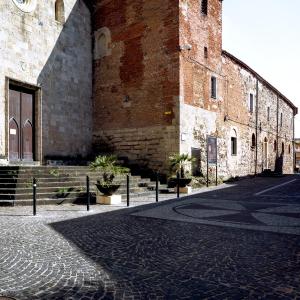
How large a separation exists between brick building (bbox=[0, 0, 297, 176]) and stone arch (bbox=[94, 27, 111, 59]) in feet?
0.17

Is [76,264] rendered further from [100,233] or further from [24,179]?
[24,179]

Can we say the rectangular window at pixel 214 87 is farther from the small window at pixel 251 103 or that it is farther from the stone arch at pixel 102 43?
the small window at pixel 251 103

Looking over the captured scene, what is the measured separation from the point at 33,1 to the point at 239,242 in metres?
13.6

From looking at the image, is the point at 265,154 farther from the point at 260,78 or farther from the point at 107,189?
the point at 107,189

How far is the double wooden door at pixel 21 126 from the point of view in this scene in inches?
553

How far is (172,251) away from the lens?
5160 mm

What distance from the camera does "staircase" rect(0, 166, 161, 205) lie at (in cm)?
989

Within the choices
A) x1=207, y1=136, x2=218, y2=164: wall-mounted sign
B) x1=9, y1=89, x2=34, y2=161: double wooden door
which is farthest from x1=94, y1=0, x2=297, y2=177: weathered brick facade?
x1=9, y1=89, x2=34, y2=161: double wooden door

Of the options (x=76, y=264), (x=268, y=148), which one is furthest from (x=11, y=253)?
(x=268, y=148)

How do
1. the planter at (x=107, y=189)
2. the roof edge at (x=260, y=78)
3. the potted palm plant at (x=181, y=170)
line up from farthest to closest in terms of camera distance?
1. the roof edge at (x=260, y=78)
2. the potted palm plant at (x=181, y=170)
3. the planter at (x=107, y=189)

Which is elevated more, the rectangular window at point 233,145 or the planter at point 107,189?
the rectangular window at point 233,145

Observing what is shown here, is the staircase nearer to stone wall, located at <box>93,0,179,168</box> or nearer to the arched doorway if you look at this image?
stone wall, located at <box>93,0,179,168</box>

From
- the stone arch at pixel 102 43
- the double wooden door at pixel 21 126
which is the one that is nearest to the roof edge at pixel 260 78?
the stone arch at pixel 102 43

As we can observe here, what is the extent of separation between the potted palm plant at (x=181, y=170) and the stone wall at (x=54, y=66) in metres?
5.16
